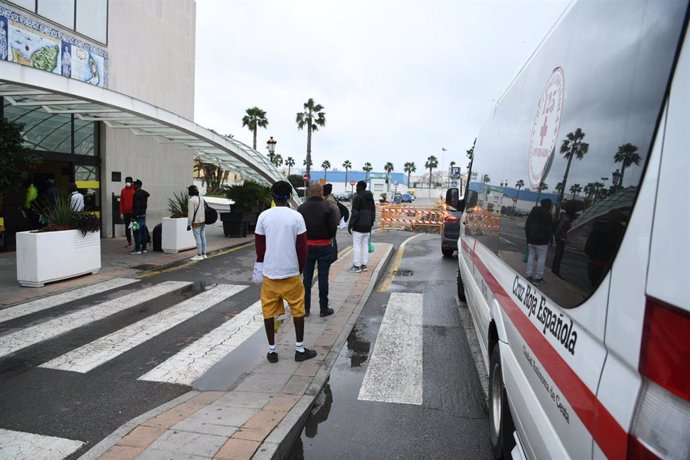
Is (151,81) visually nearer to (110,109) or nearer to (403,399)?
(110,109)

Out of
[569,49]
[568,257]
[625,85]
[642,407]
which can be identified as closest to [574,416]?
[642,407]

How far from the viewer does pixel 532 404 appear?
238cm

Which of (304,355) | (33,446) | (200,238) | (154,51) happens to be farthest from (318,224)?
(154,51)

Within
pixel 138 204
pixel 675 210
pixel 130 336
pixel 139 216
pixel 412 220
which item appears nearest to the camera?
pixel 675 210

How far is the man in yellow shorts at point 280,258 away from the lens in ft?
15.8

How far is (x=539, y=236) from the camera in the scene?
2535 mm

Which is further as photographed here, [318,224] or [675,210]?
[318,224]

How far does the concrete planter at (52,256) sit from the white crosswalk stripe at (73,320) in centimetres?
154

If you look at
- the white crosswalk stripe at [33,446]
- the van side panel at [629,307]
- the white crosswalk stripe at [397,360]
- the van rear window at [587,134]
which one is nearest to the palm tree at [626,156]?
the van rear window at [587,134]

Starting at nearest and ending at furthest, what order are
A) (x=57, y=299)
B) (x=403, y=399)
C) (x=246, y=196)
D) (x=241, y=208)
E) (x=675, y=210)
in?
1. (x=675, y=210)
2. (x=403, y=399)
3. (x=57, y=299)
4. (x=246, y=196)
5. (x=241, y=208)

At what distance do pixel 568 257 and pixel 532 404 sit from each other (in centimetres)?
80

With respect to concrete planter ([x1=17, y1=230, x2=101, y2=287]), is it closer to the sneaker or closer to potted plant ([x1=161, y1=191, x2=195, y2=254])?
potted plant ([x1=161, y1=191, x2=195, y2=254])

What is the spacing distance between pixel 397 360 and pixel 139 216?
867cm

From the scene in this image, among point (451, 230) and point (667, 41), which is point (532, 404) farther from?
point (451, 230)
